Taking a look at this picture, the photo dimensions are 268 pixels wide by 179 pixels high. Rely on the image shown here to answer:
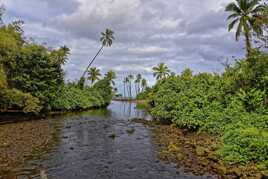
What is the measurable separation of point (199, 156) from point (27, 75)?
2445cm

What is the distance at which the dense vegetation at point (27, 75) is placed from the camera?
2822 centimetres

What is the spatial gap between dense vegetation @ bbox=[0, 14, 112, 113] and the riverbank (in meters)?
15.5

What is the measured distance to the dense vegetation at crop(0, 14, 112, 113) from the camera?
92.6 feet

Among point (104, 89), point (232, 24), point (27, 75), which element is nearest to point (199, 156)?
point (27, 75)

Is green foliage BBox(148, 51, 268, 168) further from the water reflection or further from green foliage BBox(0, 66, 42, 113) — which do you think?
the water reflection

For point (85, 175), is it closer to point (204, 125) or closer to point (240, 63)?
point (204, 125)

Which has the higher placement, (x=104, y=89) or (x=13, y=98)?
(x=104, y=89)

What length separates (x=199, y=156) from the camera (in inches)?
591

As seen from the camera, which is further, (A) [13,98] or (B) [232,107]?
(A) [13,98]

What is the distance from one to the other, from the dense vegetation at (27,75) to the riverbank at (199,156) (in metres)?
15.5

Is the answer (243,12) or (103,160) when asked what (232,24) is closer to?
(243,12)

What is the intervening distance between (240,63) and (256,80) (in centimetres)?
183

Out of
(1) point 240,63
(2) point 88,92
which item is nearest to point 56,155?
(1) point 240,63

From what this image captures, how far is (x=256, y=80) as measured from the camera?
18938mm
